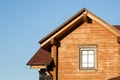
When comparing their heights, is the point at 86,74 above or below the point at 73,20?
below

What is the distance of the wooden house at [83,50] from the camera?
24891 millimetres

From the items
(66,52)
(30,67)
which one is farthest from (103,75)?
(30,67)

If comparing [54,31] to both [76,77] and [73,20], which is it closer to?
[73,20]

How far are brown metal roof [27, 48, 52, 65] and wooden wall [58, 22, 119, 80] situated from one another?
892 mm

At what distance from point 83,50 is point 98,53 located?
101 centimetres

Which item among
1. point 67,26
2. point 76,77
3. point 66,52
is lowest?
point 76,77

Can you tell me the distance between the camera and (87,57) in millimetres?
25297

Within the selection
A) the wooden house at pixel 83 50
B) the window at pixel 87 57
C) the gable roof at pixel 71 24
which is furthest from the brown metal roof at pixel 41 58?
the window at pixel 87 57

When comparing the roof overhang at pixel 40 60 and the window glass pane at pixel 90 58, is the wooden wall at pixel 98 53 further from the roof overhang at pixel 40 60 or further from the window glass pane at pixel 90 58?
the roof overhang at pixel 40 60

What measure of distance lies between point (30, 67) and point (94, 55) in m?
4.19

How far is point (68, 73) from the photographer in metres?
25.1

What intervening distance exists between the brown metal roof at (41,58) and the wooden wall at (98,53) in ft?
2.93

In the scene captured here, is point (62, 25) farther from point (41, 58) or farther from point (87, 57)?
point (41, 58)

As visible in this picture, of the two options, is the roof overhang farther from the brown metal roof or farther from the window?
the window
